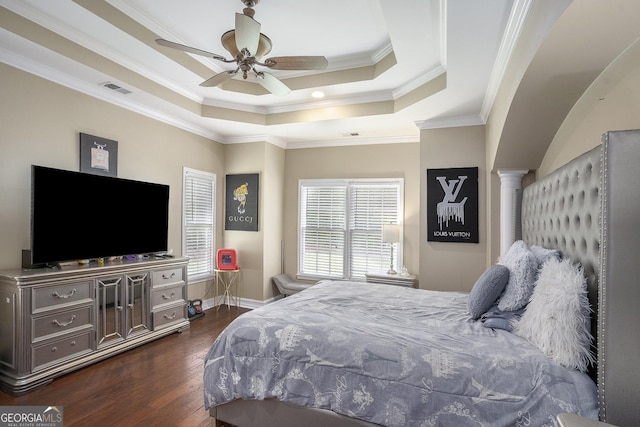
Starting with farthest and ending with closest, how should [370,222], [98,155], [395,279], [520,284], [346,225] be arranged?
[346,225]
[370,222]
[395,279]
[98,155]
[520,284]

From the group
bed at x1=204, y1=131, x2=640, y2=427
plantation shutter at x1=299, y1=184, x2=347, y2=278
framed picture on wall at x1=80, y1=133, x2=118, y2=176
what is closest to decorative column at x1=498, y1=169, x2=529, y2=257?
bed at x1=204, y1=131, x2=640, y2=427

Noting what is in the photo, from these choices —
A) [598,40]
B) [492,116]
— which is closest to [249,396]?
[598,40]

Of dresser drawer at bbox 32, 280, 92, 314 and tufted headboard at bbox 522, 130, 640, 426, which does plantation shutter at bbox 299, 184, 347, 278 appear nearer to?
dresser drawer at bbox 32, 280, 92, 314

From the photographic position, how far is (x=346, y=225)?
17.1ft

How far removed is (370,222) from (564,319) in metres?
3.66

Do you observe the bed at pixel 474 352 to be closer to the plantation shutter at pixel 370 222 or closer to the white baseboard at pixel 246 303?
the plantation shutter at pixel 370 222

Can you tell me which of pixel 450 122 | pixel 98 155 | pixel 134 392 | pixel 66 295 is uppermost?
pixel 450 122

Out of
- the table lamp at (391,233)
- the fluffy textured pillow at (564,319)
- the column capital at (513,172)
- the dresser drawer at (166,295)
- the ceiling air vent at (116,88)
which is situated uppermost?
the ceiling air vent at (116,88)

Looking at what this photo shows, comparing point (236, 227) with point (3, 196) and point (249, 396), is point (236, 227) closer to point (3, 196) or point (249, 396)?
point (3, 196)

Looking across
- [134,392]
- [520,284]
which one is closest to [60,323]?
[134,392]

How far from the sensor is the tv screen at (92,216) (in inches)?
109

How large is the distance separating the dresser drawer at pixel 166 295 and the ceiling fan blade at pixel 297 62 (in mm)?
2703

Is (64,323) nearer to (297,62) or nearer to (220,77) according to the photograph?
(220,77)

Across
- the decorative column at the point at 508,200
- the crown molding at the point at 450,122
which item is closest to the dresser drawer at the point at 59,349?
the decorative column at the point at 508,200
